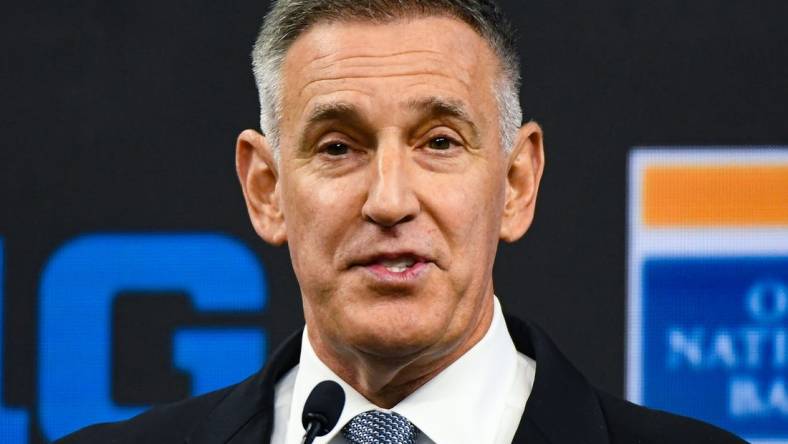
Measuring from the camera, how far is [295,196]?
2627 mm

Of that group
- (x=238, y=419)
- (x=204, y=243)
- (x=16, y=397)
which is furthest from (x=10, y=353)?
(x=238, y=419)

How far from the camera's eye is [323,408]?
2.43 metres

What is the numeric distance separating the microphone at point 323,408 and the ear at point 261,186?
1.32 feet

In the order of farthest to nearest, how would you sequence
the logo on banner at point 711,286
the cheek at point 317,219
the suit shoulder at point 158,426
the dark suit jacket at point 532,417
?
the logo on banner at point 711,286 < the suit shoulder at point 158,426 < the dark suit jacket at point 532,417 < the cheek at point 317,219

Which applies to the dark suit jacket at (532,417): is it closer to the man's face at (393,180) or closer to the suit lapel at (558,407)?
the suit lapel at (558,407)

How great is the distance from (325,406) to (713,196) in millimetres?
1656

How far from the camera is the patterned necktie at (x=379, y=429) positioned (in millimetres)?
2588

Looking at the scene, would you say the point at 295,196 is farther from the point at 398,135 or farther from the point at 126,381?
A: the point at 126,381

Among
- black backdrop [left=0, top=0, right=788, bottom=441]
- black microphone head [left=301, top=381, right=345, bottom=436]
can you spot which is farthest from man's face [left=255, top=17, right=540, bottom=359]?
black backdrop [left=0, top=0, right=788, bottom=441]

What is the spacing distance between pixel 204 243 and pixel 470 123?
1.43m

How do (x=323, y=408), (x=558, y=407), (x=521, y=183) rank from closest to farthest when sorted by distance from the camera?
(x=323, y=408)
(x=558, y=407)
(x=521, y=183)

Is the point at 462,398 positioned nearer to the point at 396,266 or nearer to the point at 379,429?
the point at 379,429

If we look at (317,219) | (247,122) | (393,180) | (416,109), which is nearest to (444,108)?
(416,109)

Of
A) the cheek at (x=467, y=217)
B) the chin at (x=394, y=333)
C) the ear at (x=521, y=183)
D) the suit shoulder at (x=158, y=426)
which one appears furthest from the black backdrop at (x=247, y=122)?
the chin at (x=394, y=333)
